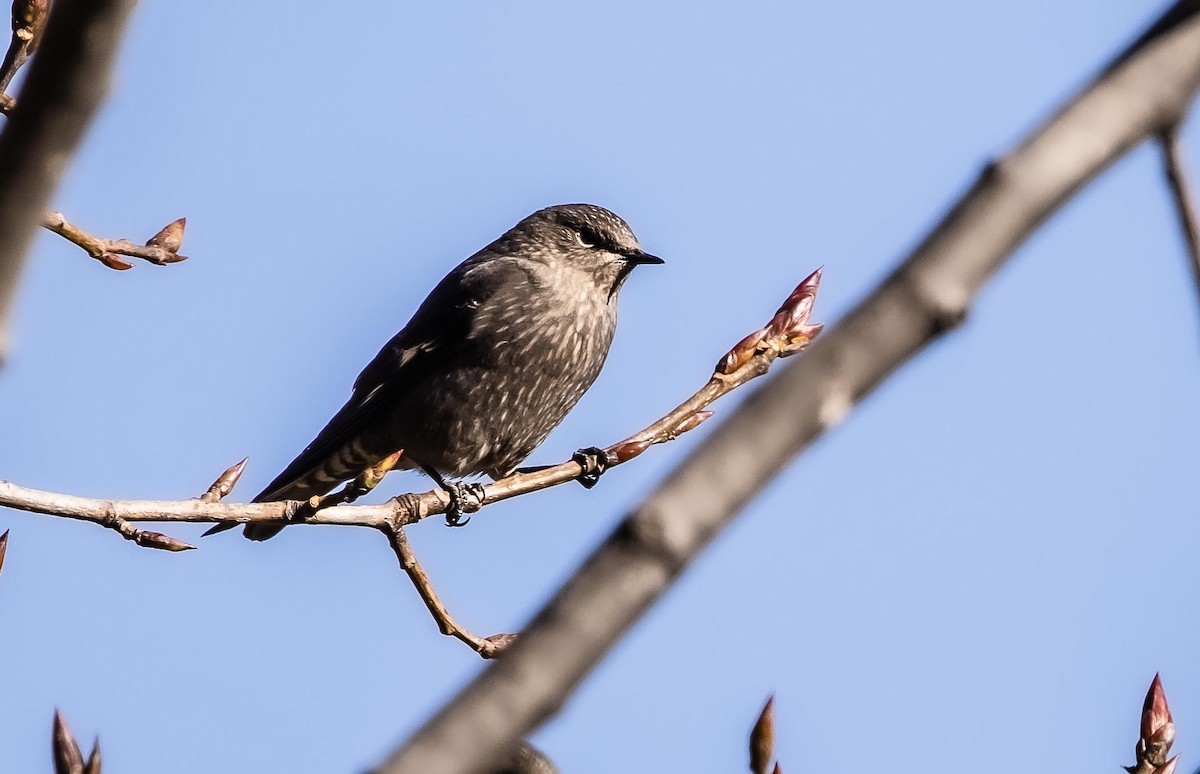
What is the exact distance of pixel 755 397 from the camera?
134cm

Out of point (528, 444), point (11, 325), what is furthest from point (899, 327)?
point (528, 444)

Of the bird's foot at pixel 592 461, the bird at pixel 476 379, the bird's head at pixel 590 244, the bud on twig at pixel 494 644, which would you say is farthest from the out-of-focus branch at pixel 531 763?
the bird's head at pixel 590 244

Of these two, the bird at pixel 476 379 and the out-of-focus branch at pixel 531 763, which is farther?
the bird at pixel 476 379

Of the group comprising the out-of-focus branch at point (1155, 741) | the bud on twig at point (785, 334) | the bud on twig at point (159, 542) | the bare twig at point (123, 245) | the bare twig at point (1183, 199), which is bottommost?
the bud on twig at point (159, 542)

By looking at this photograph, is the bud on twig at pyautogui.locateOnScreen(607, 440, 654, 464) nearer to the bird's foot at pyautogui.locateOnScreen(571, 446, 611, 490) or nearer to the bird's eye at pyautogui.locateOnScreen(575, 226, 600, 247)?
the bird's foot at pyautogui.locateOnScreen(571, 446, 611, 490)

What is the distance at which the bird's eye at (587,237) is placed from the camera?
8.37 metres

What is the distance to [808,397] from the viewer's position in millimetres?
1319

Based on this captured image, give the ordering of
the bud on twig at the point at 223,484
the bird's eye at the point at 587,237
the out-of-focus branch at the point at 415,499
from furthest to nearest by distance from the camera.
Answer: the bird's eye at the point at 587,237
the bud on twig at the point at 223,484
the out-of-focus branch at the point at 415,499

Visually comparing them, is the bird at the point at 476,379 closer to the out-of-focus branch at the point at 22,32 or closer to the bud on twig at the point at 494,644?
the bud on twig at the point at 494,644

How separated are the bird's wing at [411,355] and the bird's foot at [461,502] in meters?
0.89

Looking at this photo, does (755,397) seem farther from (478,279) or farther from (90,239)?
(478,279)

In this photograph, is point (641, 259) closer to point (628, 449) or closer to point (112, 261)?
point (628, 449)

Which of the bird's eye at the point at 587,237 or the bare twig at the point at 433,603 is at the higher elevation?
the bird's eye at the point at 587,237

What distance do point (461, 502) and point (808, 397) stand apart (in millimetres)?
5333
